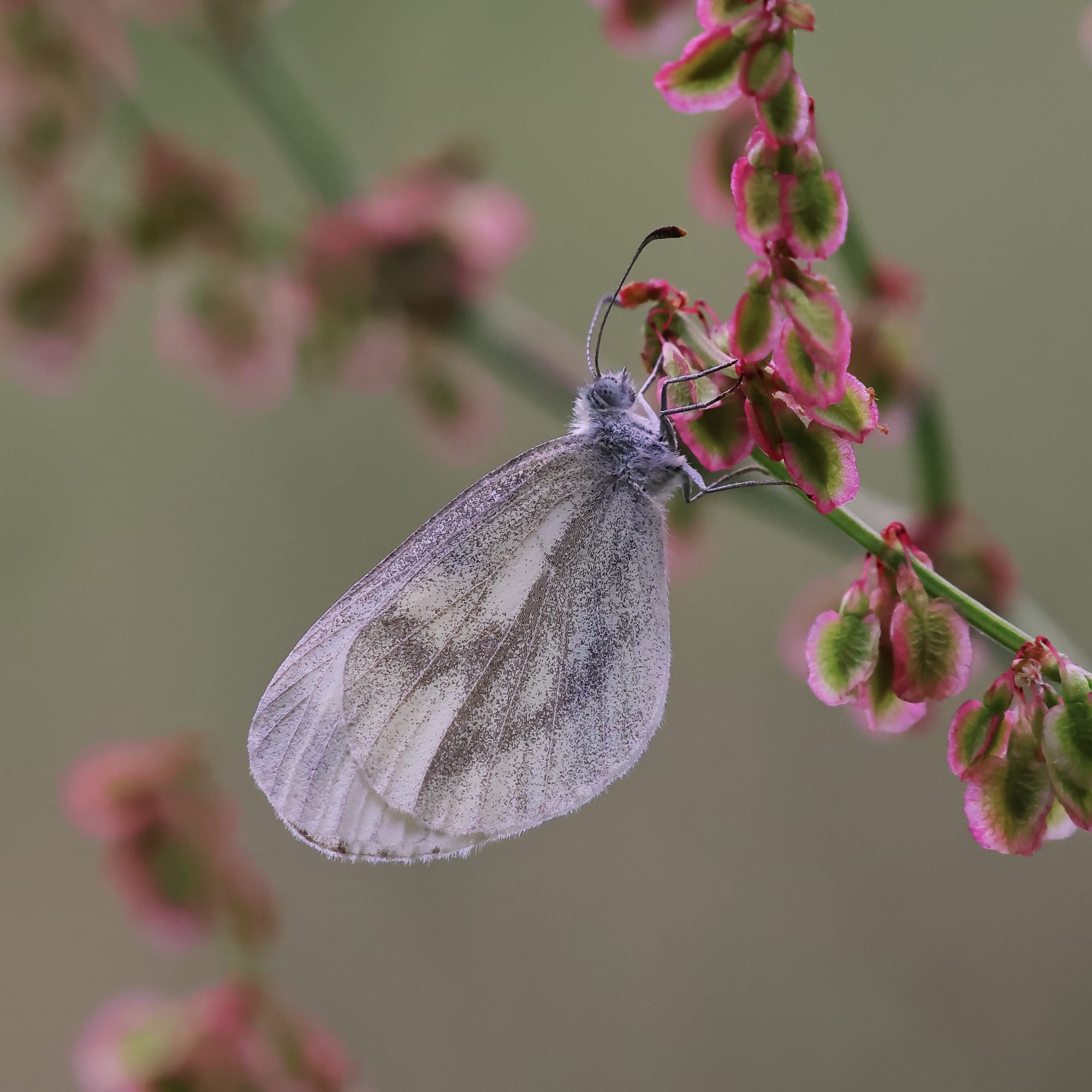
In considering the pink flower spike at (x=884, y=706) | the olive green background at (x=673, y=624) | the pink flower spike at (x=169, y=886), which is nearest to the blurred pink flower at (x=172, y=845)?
the pink flower spike at (x=169, y=886)

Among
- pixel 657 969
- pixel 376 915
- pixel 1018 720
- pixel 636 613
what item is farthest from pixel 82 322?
pixel 657 969

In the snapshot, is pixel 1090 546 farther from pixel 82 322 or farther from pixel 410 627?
pixel 82 322

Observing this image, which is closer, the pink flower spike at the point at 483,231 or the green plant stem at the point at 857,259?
the green plant stem at the point at 857,259

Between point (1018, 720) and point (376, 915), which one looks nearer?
point (1018, 720)

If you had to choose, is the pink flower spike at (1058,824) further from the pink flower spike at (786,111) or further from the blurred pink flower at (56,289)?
the blurred pink flower at (56,289)

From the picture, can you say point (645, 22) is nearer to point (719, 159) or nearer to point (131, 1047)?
point (719, 159)

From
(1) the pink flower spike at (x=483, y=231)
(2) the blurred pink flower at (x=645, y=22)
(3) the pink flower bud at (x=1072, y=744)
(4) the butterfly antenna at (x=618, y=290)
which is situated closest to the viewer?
(3) the pink flower bud at (x=1072, y=744)

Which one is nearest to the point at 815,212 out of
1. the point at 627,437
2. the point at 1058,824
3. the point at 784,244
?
the point at 784,244
